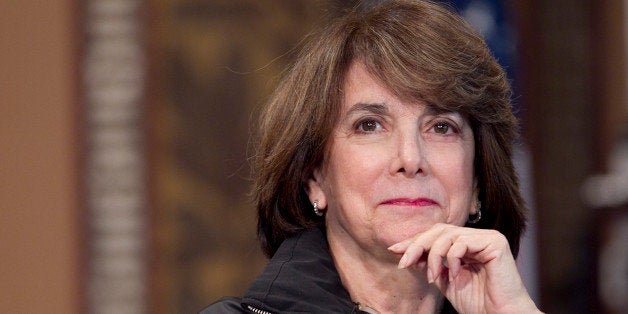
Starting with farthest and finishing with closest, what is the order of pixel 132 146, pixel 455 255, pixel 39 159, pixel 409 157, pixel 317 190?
pixel 132 146
pixel 39 159
pixel 317 190
pixel 409 157
pixel 455 255

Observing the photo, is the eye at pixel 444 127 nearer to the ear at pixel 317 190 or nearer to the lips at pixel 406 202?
the lips at pixel 406 202

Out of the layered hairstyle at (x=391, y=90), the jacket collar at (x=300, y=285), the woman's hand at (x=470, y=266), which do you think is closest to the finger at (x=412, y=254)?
the woman's hand at (x=470, y=266)

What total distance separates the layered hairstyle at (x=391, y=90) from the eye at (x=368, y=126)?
0.24 ft

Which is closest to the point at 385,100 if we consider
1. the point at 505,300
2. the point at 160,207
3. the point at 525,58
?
the point at 505,300

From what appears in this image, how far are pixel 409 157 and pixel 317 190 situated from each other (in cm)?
31

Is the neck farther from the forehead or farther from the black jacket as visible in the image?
the forehead

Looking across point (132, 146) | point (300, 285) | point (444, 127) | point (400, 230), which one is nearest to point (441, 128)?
point (444, 127)

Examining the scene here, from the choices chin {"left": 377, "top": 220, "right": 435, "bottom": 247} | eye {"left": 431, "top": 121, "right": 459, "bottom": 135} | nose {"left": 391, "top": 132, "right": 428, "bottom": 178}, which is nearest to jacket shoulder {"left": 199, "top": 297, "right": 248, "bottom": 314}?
chin {"left": 377, "top": 220, "right": 435, "bottom": 247}

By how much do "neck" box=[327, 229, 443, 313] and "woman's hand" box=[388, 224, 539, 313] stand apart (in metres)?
0.07

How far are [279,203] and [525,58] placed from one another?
238 centimetres

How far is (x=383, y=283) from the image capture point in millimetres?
2631

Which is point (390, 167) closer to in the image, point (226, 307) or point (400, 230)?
point (400, 230)

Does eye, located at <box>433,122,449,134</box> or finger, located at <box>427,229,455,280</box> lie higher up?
eye, located at <box>433,122,449,134</box>

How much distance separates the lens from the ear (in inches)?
107
